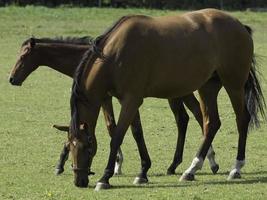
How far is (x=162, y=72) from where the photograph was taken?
10742 millimetres

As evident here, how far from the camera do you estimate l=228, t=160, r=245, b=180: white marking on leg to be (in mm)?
11102

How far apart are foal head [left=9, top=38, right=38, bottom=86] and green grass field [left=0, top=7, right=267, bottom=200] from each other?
126cm

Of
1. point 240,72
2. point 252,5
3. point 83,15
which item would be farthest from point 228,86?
point 252,5

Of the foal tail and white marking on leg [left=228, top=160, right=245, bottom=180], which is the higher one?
the foal tail

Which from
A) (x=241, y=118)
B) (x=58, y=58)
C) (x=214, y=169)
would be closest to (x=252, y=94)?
(x=241, y=118)

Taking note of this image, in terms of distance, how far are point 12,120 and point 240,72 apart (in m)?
6.08

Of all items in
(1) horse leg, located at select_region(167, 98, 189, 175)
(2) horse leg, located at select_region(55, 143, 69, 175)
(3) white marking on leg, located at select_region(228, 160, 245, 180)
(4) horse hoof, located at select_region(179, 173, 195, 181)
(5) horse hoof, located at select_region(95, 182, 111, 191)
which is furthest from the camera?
(1) horse leg, located at select_region(167, 98, 189, 175)

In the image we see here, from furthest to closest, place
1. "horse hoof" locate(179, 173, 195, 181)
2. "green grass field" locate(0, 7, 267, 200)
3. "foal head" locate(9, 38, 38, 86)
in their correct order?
"foal head" locate(9, 38, 38, 86) → "horse hoof" locate(179, 173, 195, 181) → "green grass field" locate(0, 7, 267, 200)

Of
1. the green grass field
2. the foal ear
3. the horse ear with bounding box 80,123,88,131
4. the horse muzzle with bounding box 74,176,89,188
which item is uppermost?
the foal ear

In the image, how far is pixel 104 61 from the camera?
10.4 metres

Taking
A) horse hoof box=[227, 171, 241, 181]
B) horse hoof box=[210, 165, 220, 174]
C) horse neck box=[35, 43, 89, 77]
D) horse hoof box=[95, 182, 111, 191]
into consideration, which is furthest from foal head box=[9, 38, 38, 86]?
horse hoof box=[227, 171, 241, 181]

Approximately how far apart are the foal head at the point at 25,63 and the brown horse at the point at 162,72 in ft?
3.67

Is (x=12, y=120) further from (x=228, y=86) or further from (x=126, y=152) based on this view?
(x=228, y=86)

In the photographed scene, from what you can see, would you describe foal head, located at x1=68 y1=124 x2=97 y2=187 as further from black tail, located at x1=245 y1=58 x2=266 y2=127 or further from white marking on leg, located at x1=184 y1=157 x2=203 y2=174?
black tail, located at x1=245 y1=58 x2=266 y2=127
